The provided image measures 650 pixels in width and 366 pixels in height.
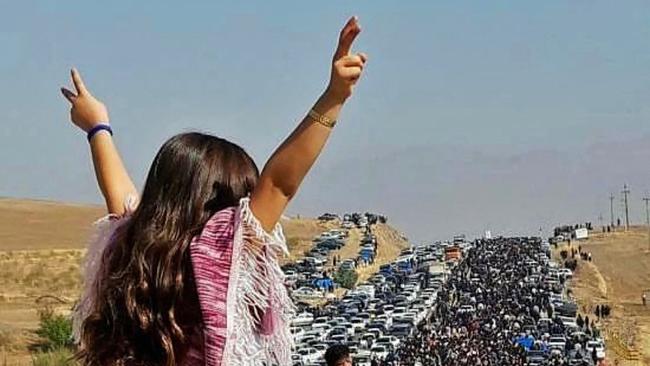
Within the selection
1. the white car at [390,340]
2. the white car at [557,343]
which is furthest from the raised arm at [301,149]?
the white car at [390,340]

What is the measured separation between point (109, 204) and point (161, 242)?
52cm

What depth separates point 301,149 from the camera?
2.41 metres

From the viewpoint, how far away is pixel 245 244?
97.8 inches

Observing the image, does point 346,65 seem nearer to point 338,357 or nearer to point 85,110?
point 85,110

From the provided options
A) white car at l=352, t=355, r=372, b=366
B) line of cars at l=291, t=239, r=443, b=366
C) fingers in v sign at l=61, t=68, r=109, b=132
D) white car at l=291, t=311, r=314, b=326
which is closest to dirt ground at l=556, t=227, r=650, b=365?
line of cars at l=291, t=239, r=443, b=366

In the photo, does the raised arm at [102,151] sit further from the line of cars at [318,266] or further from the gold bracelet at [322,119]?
the line of cars at [318,266]

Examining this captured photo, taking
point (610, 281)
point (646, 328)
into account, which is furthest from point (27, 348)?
point (610, 281)

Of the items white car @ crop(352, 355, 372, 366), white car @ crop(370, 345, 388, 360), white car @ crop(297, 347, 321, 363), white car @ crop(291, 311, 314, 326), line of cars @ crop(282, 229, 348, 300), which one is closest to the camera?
white car @ crop(291, 311, 314, 326)

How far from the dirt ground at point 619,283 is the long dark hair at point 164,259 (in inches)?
1564

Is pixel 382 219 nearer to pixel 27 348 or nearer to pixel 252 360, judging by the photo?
pixel 27 348

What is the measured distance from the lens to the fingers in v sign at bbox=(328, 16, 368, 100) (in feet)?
8.05

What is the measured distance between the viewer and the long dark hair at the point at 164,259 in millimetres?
2453

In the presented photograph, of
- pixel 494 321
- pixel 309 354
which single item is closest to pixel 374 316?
pixel 494 321

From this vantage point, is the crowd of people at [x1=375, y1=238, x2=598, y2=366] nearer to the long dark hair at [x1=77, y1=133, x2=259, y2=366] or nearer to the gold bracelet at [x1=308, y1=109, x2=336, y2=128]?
the long dark hair at [x1=77, y1=133, x2=259, y2=366]
